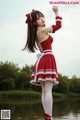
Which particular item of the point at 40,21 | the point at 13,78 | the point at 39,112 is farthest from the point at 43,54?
the point at 13,78

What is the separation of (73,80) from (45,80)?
94391 millimetres

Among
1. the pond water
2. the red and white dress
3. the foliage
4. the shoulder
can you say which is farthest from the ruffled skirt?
the foliage

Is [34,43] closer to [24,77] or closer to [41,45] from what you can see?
[41,45]

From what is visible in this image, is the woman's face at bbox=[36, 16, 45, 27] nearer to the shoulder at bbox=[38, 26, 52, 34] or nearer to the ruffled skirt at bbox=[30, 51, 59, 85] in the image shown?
the shoulder at bbox=[38, 26, 52, 34]

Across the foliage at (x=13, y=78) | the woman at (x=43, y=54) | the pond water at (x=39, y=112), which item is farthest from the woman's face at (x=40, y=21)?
the foliage at (x=13, y=78)

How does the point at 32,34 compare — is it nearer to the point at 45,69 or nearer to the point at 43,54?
the point at 43,54

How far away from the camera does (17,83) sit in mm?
63312

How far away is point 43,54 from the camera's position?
17.1 ft

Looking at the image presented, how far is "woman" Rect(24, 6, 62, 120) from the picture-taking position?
16.5ft

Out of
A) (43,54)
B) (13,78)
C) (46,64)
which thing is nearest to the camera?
(46,64)

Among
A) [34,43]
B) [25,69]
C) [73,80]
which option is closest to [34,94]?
[25,69]

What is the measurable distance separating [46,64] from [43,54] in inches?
7.7

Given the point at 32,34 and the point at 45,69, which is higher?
the point at 32,34

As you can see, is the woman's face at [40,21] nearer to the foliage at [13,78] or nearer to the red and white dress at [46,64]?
the red and white dress at [46,64]
